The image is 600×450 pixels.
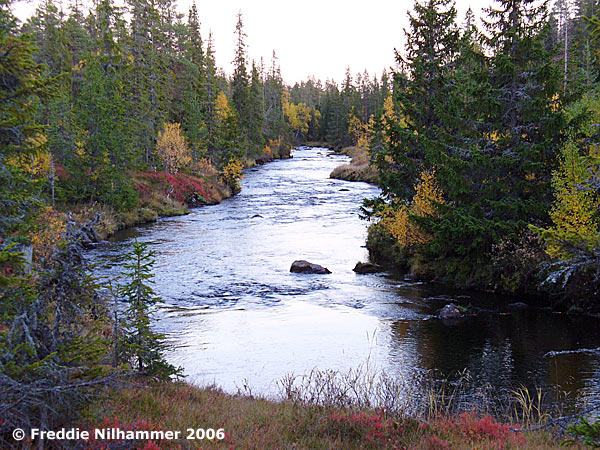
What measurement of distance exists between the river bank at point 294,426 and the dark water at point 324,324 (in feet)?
8.85

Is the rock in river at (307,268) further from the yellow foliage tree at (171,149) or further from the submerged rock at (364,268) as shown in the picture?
the yellow foliage tree at (171,149)

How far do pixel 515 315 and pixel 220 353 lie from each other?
38.4 ft

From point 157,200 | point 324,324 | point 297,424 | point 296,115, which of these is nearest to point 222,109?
point 157,200

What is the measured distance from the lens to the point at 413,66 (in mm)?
26531

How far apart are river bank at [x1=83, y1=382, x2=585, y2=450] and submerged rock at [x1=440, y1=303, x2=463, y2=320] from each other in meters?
10.2

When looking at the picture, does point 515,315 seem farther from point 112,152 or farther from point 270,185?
point 270,185

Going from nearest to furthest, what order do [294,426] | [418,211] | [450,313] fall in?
[294,426] < [450,313] < [418,211]

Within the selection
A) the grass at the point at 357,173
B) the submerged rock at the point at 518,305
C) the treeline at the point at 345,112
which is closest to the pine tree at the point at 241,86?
the grass at the point at 357,173

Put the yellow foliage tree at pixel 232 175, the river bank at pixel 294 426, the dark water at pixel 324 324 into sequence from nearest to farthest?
the river bank at pixel 294 426
the dark water at pixel 324 324
the yellow foliage tree at pixel 232 175

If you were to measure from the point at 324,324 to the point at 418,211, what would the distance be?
32.8ft

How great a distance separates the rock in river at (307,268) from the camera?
2389 centimetres

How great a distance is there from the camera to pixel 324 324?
1728 cm

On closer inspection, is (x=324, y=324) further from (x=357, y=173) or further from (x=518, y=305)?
(x=357, y=173)

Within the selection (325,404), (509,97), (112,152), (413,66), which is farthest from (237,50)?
(325,404)
